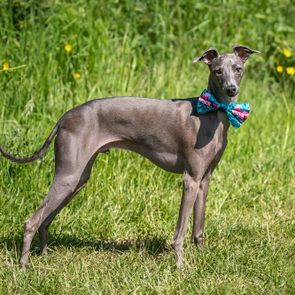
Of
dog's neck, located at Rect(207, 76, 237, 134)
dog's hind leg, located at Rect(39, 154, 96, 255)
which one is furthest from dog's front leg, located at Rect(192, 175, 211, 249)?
dog's hind leg, located at Rect(39, 154, 96, 255)

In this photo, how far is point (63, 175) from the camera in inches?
195

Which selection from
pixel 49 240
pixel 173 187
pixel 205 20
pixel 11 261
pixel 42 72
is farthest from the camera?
pixel 205 20

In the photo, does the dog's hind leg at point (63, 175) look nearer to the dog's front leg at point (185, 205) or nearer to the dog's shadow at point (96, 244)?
the dog's shadow at point (96, 244)

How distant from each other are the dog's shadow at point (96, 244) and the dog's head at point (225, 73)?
118 cm

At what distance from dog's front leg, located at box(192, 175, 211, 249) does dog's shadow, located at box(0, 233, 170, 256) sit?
22 cm

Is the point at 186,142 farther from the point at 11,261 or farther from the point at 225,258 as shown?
the point at 11,261

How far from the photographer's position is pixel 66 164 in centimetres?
495

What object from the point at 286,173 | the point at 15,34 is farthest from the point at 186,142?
the point at 15,34

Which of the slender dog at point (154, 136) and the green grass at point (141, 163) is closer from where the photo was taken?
the green grass at point (141, 163)

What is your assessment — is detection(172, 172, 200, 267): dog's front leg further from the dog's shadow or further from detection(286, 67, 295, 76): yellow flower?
detection(286, 67, 295, 76): yellow flower

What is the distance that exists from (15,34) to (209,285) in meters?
3.77

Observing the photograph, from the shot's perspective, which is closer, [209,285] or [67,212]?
[209,285]

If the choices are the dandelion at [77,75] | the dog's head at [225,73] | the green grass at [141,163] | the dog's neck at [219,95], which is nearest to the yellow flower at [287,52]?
the green grass at [141,163]

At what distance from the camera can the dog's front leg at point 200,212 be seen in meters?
5.20
